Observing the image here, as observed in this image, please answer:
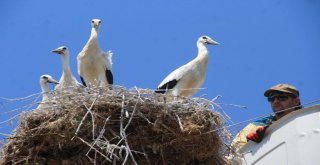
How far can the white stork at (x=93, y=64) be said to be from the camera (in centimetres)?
1291

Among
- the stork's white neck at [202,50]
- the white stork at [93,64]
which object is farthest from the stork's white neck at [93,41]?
the stork's white neck at [202,50]

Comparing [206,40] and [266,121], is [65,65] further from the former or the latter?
[266,121]

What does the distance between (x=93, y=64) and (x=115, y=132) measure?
4.51 meters

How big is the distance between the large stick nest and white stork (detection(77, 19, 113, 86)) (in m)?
4.11

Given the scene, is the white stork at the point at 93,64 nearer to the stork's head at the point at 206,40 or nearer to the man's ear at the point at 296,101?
the stork's head at the point at 206,40

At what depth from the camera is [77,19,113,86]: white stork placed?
42.3 feet

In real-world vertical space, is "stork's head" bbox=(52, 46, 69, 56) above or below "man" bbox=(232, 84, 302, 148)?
above

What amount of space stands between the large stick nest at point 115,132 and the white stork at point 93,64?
13.5 ft

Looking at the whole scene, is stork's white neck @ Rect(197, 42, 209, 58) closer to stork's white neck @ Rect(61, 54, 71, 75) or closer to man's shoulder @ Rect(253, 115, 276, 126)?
stork's white neck @ Rect(61, 54, 71, 75)

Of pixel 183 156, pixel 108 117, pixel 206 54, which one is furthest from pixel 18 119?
pixel 206 54

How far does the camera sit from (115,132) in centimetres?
849

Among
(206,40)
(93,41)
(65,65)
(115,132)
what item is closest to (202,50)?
(206,40)

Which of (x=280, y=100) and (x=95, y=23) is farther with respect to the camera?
(x=95, y=23)

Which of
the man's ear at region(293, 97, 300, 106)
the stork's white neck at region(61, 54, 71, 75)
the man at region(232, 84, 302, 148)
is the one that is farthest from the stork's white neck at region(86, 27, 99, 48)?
the man's ear at region(293, 97, 300, 106)
